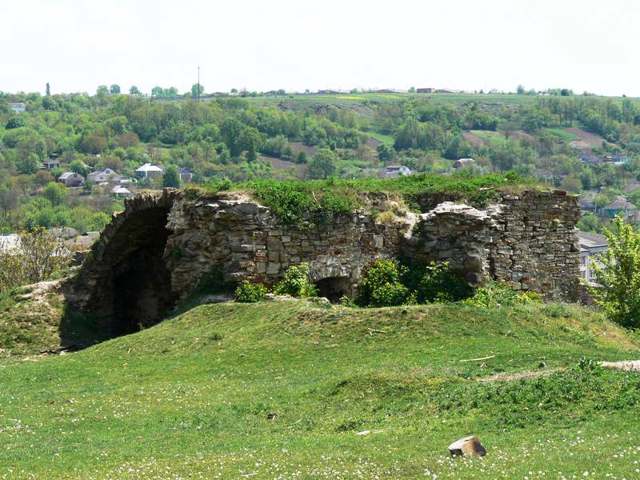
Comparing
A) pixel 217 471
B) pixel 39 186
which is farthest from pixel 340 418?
pixel 39 186

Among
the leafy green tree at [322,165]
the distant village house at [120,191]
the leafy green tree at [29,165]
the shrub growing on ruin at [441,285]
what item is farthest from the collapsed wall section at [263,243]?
the leafy green tree at [29,165]

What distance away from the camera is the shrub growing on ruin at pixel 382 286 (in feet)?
89.6

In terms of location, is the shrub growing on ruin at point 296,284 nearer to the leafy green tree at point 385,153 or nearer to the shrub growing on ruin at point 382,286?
the shrub growing on ruin at point 382,286

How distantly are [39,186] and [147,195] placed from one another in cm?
12892

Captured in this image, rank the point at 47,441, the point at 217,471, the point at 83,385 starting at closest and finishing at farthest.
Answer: the point at 217,471 → the point at 47,441 → the point at 83,385

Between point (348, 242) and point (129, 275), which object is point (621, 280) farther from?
point (129, 275)

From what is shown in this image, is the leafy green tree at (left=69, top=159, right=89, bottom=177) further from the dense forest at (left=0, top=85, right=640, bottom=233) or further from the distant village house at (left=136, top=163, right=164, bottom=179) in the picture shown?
the distant village house at (left=136, top=163, right=164, bottom=179)

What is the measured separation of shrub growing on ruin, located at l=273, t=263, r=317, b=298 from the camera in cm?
2705

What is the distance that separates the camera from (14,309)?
28328 millimetres

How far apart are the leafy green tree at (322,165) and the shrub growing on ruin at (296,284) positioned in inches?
4373

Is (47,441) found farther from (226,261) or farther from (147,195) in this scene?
(147,195)

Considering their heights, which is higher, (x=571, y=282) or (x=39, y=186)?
(x=571, y=282)

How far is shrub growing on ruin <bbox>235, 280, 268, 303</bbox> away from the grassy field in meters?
0.83

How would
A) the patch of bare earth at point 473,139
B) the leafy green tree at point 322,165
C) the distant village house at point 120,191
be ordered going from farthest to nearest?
the patch of bare earth at point 473,139 < the distant village house at point 120,191 < the leafy green tree at point 322,165
